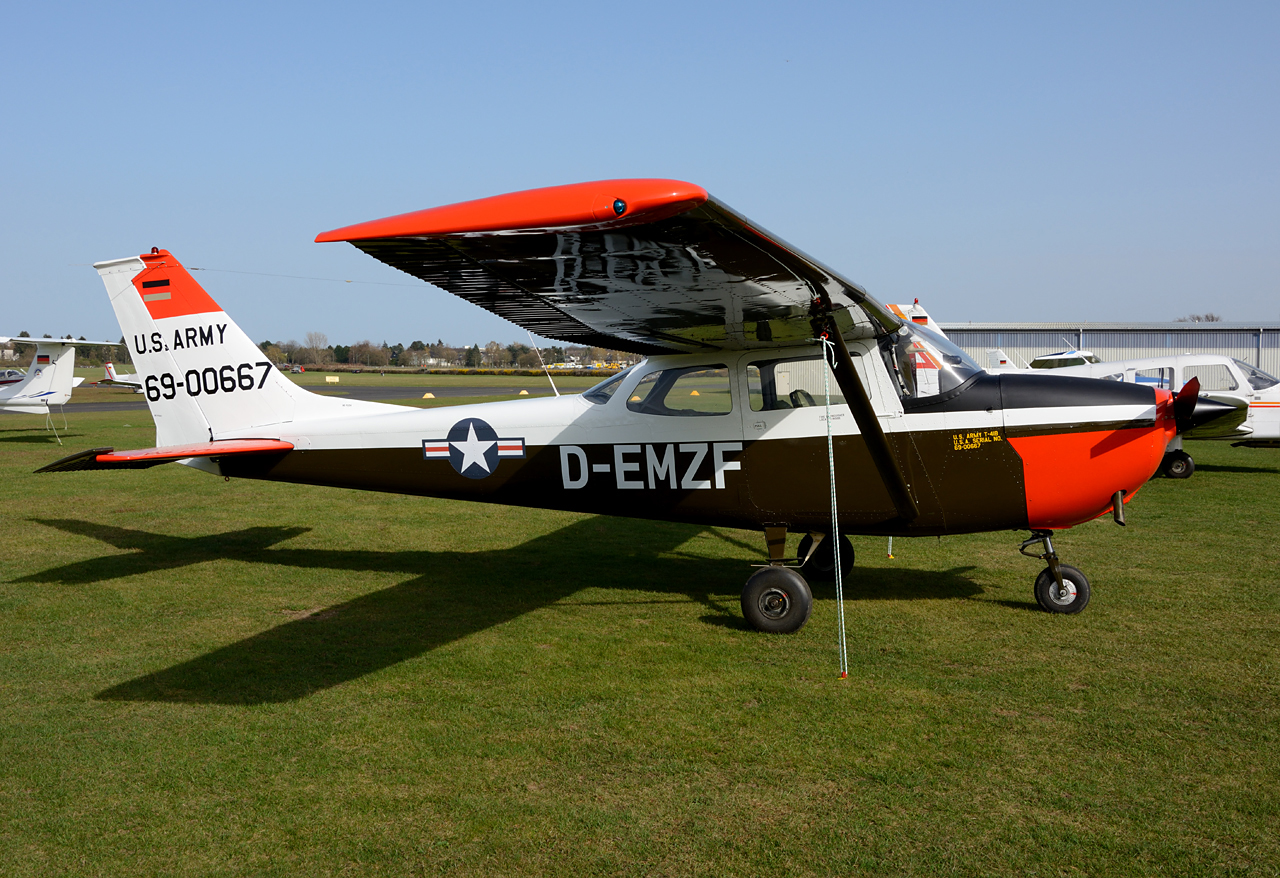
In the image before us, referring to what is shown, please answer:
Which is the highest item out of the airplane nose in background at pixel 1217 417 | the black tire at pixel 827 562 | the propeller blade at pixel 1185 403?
the propeller blade at pixel 1185 403

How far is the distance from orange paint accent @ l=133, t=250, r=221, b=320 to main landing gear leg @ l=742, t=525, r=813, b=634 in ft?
19.1

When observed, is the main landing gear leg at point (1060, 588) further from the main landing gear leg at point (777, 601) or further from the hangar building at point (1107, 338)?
the hangar building at point (1107, 338)

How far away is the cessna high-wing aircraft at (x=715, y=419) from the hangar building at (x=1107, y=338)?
31992mm

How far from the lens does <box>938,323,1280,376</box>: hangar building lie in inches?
1412

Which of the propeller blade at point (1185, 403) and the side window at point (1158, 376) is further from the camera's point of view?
the side window at point (1158, 376)

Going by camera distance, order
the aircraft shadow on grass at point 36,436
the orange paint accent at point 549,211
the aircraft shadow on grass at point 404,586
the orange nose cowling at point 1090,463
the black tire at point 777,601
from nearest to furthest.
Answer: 1. the orange paint accent at point 549,211
2. the aircraft shadow on grass at point 404,586
3. the orange nose cowling at point 1090,463
4. the black tire at point 777,601
5. the aircraft shadow on grass at point 36,436

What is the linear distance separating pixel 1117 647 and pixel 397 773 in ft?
15.2

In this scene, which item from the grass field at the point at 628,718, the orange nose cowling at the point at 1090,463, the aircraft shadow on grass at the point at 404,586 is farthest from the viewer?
the orange nose cowling at the point at 1090,463

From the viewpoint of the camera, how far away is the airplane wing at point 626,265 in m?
3.31

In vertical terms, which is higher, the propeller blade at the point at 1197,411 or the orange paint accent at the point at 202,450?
the orange paint accent at the point at 202,450

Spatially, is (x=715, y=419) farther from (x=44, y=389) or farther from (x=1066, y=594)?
(x=44, y=389)

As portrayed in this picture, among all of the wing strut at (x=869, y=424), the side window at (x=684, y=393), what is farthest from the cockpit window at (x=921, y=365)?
the side window at (x=684, y=393)

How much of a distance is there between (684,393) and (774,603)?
1801mm

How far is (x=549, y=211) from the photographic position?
10.8 feet
